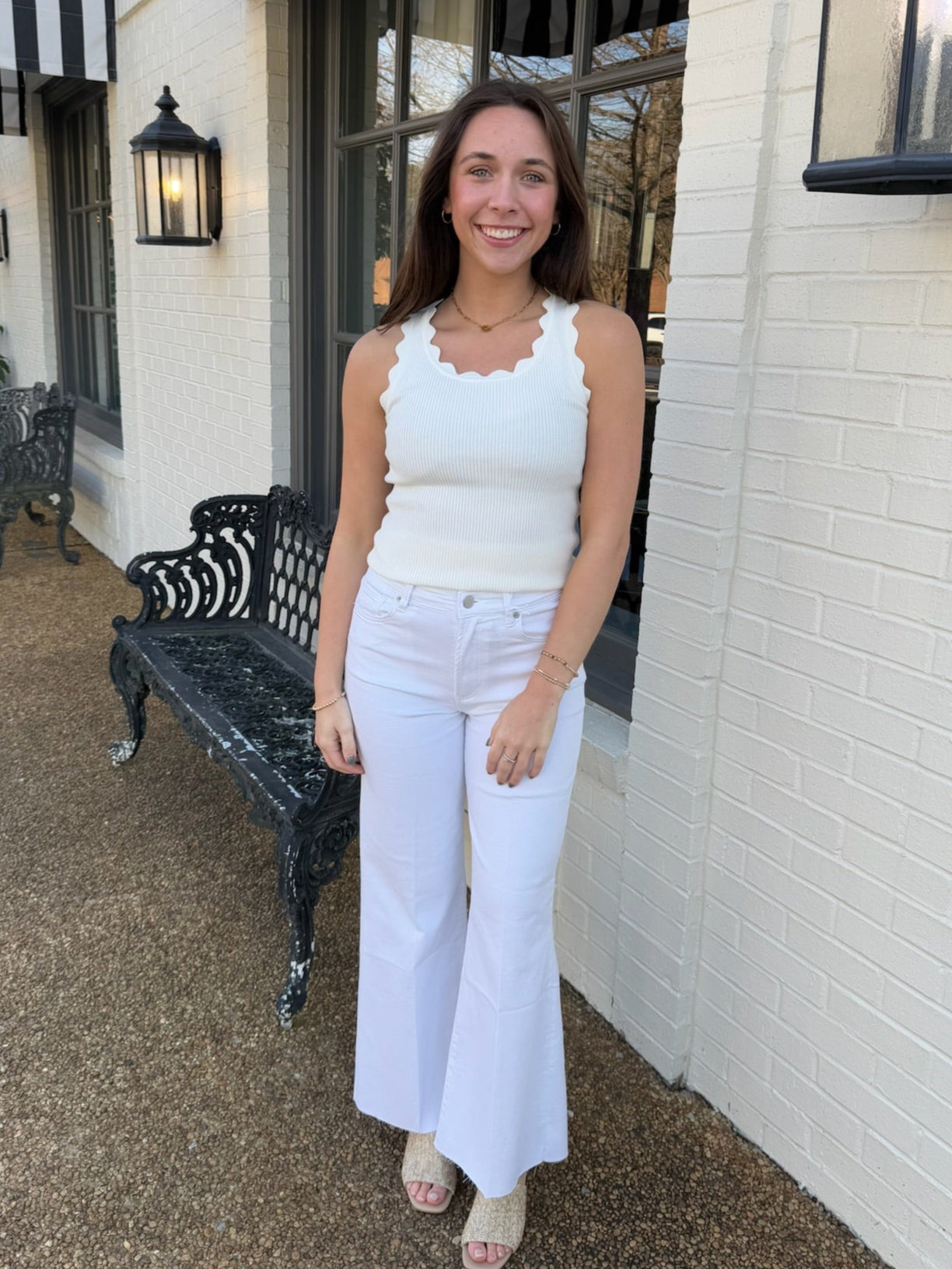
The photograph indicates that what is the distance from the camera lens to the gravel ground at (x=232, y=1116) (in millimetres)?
1877

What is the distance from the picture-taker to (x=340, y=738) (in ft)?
6.01

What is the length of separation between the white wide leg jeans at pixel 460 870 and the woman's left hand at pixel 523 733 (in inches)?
1.6

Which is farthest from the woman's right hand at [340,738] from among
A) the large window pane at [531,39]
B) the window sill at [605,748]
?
the large window pane at [531,39]

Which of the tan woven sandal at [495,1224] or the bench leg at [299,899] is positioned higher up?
the bench leg at [299,899]

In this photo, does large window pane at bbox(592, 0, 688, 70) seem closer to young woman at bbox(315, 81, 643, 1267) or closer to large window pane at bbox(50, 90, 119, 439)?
young woman at bbox(315, 81, 643, 1267)

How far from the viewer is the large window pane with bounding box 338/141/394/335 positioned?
3.41 meters

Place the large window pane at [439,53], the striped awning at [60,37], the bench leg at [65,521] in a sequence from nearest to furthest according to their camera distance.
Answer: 1. the large window pane at [439,53]
2. the striped awning at [60,37]
3. the bench leg at [65,521]

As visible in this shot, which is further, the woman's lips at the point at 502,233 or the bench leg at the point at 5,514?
the bench leg at the point at 5,514

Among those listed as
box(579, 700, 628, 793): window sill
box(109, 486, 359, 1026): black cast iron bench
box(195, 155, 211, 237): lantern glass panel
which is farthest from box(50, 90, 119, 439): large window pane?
box(579, 700, 628, 793): window sill

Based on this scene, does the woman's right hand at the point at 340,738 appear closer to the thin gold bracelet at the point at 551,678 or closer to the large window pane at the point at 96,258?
the thin gold bracelet at the point at 551,678

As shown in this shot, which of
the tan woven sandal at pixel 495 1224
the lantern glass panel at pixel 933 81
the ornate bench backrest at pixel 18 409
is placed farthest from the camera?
the ornate bench backrest at pixel 18 409

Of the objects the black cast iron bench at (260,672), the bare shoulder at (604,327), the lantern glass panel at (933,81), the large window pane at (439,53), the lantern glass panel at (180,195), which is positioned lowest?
the black cast iron bench at (260,672)

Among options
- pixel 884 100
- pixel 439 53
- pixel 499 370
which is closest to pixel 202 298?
pixel 439 53

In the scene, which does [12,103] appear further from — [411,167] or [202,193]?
[411,167]
